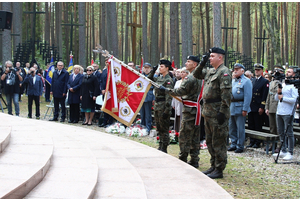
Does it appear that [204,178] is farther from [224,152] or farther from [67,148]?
[67,148]

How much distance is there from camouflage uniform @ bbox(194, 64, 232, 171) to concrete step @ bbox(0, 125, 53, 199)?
274 cm

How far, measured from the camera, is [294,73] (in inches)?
321

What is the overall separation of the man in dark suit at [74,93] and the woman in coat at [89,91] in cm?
37

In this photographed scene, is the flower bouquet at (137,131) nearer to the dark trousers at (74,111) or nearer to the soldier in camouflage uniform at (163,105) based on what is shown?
the dark trousers at (74,111)

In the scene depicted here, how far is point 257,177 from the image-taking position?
6469mm

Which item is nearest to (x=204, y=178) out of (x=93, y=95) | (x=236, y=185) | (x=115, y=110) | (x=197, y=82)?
(x=236, y=185)

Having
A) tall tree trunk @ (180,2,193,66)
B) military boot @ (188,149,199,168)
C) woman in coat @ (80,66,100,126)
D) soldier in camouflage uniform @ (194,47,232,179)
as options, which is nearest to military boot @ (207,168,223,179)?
soldier in camouflage uniform @ (194,47,232,179)

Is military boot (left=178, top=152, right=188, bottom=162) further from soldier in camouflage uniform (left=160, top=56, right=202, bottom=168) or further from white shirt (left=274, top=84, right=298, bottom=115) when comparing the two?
white shirt (left=274, top=84, right=298, bottom=115)

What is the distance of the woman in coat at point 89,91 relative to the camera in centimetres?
1335

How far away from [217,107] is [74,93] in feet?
28.9

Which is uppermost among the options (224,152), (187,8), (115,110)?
(187,8)

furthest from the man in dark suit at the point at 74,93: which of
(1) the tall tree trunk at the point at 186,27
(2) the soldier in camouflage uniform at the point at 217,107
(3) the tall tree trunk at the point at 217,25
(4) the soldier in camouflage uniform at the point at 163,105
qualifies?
(2) the soldier in camouflage uniform at the point at 217,107

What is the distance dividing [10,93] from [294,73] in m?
10.7

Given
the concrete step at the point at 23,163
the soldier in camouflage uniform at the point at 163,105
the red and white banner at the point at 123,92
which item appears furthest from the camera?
the soldier in camouflage uniform at the point at 163,105
